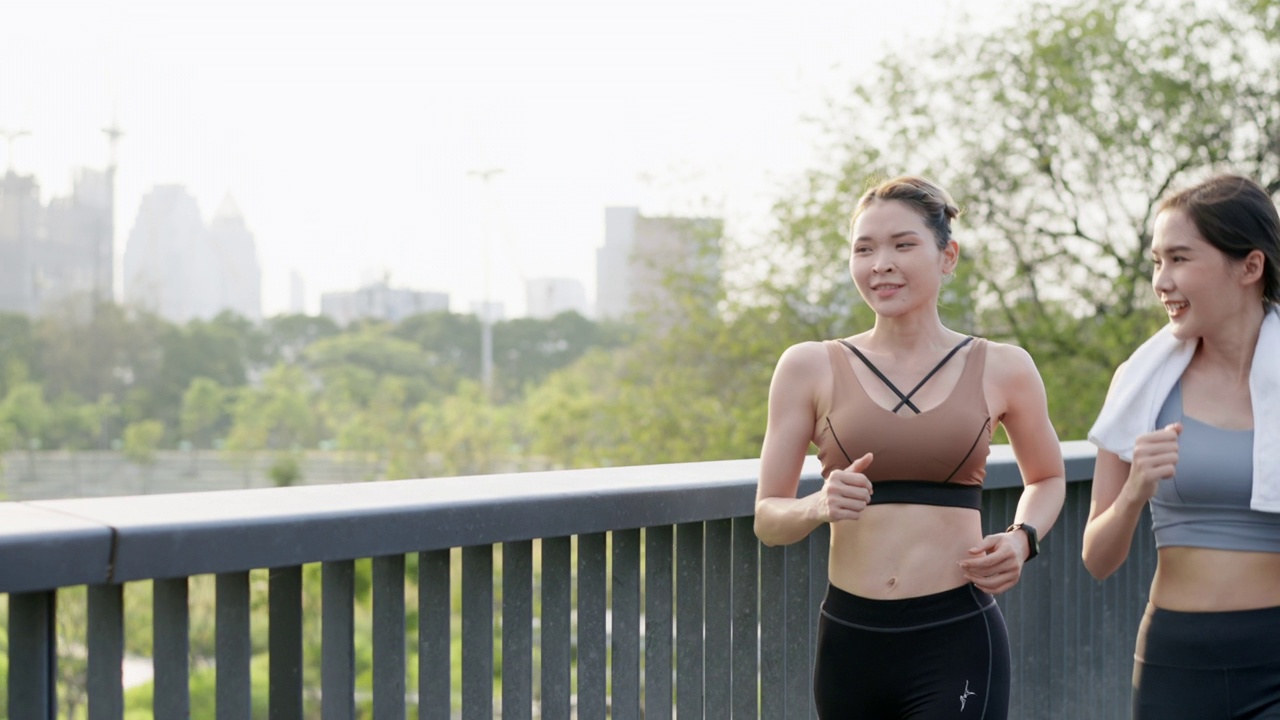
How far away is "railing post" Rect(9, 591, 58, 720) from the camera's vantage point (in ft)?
5.36

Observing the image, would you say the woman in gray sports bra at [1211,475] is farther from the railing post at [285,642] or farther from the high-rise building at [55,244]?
the high-rise building at [55,244]

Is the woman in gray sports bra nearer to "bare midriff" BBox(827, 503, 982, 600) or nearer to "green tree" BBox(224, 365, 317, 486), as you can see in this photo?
"bare midriff" BBox(827, 503, 982, 600)

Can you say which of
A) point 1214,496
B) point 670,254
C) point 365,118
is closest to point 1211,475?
point 1214,496

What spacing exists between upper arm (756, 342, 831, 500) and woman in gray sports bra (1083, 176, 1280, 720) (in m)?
0.55

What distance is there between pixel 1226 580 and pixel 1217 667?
16 centimetres

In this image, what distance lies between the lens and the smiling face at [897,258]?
236cm

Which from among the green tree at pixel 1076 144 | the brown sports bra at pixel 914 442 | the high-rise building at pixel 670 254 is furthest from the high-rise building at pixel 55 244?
the brown sports bra at pixel 914 442

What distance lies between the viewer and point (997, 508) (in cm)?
340

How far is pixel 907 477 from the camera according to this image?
2.31 m

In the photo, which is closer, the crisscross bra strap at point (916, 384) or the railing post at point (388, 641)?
the railing post at point (388, 641)

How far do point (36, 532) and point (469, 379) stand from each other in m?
60.2

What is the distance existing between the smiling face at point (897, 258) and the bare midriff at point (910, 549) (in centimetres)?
39

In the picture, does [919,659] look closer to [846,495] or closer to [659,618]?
[846,495]

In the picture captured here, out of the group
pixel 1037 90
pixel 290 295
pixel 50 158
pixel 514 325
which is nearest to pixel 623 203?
pixel 514 325
